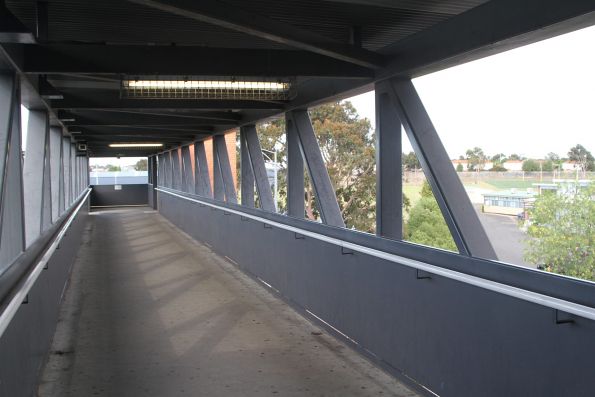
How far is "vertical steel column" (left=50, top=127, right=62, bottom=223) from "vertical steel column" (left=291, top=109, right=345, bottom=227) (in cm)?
433

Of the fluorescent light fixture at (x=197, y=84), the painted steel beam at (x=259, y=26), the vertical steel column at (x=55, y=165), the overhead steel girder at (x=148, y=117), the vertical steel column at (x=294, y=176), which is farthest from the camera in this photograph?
the overhead steel girder at (x=148, y=117)

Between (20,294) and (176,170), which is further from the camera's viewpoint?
(176,170)

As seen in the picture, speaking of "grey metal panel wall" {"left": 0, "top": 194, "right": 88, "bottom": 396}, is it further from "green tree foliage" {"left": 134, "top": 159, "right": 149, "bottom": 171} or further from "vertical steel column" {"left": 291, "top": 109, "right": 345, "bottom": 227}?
"green tree foliage" {"left": 134, "top": 159, "right": 149, "bottom": 171}

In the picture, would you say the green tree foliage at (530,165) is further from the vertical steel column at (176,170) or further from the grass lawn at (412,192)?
the vertical steel column at (176,170)

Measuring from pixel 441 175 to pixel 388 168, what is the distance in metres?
0.86

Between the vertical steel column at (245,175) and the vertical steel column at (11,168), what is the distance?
16.5 feet

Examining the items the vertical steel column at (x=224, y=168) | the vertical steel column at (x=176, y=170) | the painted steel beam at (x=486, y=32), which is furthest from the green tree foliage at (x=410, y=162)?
the vertical steel column at (x=176, y=170)

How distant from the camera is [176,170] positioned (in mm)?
21328

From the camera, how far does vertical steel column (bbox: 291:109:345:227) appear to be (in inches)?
273

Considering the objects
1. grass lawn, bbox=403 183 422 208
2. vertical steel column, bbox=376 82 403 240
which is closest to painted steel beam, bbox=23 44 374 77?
vertical steel column, bbox=376 82 403 240

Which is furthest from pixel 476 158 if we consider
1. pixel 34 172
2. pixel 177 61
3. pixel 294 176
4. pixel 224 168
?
pixel 224 168

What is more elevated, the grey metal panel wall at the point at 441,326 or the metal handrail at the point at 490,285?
the metal handrail at the point at 490,285

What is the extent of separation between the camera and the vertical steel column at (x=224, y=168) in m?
11.8

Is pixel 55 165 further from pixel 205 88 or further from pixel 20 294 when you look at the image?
pixel 20 294
